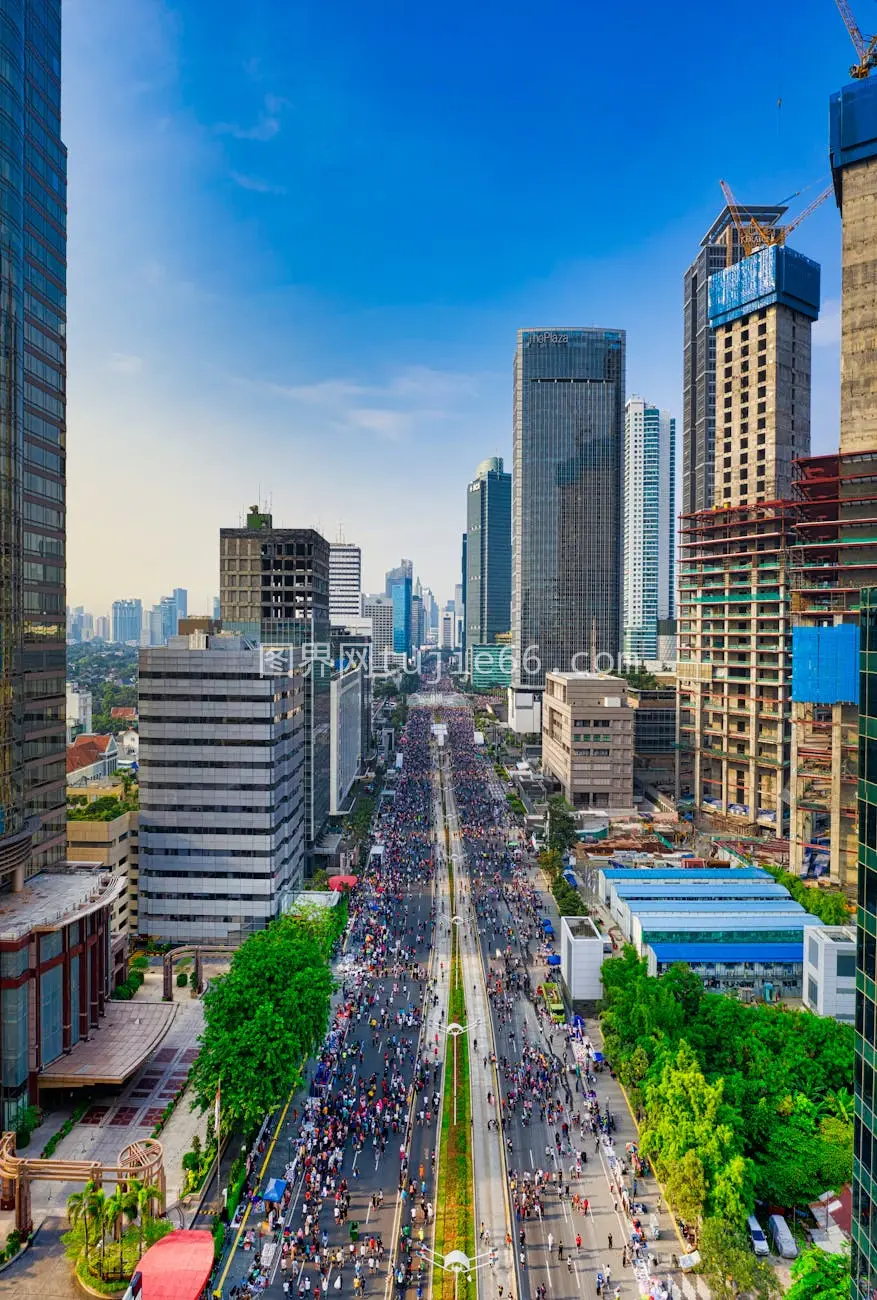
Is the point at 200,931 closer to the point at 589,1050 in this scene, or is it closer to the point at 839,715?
the point at 589,1050

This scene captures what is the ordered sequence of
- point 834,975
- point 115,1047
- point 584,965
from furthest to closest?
1. point 584,965
2. point 834,975
3. point 115,1047

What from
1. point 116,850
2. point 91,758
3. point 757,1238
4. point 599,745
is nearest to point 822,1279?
point 757,1238

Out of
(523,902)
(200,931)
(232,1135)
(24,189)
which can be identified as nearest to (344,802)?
(523,902)

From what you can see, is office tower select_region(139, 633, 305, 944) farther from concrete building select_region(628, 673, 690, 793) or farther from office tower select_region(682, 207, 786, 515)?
office tower select_region(682, 207, 786, 515)

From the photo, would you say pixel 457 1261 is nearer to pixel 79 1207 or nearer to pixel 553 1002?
pixel 79 1207

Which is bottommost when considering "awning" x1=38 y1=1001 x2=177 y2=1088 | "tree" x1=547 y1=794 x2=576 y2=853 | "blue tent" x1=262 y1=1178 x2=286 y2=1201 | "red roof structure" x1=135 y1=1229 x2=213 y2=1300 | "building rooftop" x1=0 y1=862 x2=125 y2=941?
"blue tent" x1=262 y1=1178 x2=286 y2=1201

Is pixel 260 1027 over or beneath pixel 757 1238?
over

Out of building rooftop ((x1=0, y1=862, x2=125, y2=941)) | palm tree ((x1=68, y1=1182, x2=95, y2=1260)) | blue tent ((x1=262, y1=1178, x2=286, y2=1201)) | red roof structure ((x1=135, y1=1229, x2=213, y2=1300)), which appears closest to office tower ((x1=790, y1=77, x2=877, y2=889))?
blue tent ((x1=262, y1=1178, x2=286, y2=1201))
